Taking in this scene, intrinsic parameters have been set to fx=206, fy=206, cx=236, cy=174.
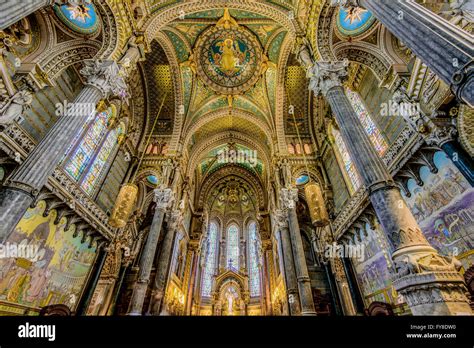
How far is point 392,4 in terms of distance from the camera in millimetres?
4457

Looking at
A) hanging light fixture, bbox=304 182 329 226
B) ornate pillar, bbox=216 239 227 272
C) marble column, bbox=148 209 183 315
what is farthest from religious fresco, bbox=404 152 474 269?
ornate pillar, bbox=216 239 227 272

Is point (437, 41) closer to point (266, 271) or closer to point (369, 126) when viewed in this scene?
point (369, 126)

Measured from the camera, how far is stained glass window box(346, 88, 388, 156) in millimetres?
8453

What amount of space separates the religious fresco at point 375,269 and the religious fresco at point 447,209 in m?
1.84

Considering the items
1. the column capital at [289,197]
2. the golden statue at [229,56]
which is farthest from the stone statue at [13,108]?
the column capital at [289,197]

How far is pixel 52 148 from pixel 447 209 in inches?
419

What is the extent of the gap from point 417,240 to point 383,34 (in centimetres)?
905

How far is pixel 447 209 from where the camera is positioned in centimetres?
576

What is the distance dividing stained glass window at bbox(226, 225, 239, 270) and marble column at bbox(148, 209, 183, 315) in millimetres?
11794

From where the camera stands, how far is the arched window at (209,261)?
67.8 ft

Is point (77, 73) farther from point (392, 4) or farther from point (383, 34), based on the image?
point (383, 34)

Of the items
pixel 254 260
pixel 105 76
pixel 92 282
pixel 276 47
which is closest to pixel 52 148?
pixel 105 76

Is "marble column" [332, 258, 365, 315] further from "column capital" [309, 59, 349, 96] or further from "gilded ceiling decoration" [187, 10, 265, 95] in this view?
"gilded ceiling decoration" [187, 10, 265, 95]

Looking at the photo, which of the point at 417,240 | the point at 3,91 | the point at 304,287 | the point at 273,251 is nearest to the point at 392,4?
the point at 417,240
